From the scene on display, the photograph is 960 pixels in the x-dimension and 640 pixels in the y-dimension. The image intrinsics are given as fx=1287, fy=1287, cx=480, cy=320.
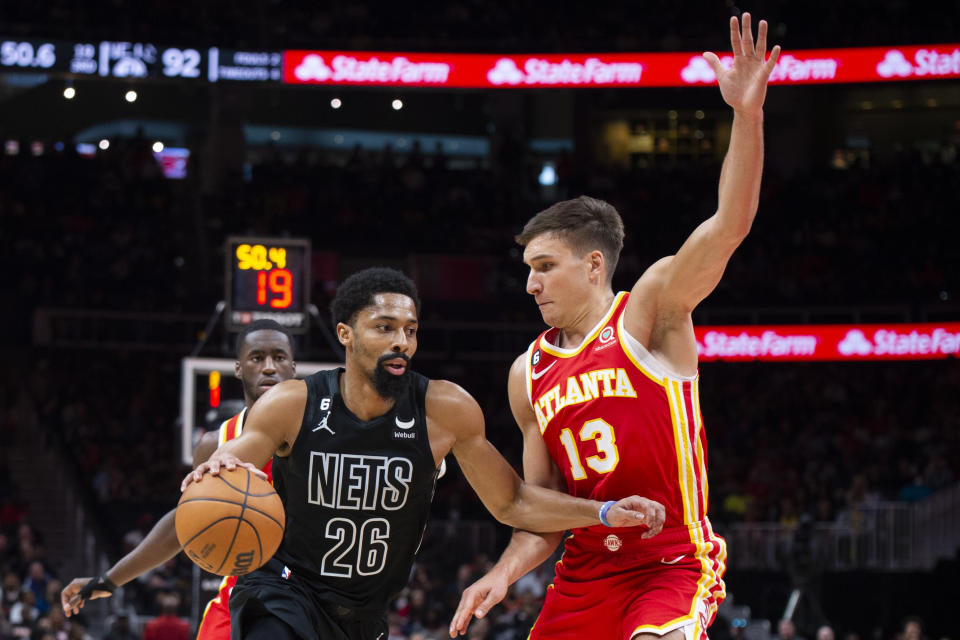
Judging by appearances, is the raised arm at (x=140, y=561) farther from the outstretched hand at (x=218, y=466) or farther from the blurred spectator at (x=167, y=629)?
the blurred spectator at (x=167, y=629)

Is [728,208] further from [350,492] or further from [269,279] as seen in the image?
[269,279]

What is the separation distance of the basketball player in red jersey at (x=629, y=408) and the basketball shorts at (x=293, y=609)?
510 mm

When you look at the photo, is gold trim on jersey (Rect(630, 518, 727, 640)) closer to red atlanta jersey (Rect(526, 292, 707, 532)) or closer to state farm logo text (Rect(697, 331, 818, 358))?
red atlanta jersey (Rect(526, 292, 707, 532))

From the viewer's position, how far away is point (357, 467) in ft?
16.7

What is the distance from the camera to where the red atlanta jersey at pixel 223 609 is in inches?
232

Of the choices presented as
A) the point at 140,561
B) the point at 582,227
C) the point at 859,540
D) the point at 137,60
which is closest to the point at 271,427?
the point at 140,561

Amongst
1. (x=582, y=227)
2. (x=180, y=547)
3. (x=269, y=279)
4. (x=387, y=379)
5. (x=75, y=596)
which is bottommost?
(x=75, y=596)

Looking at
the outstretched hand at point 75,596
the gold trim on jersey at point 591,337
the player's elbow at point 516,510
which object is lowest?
the outstretched hand at point 75,596

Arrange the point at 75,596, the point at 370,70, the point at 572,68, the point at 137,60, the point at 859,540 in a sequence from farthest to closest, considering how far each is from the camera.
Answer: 1. the point at 572,68
2. the point at 370,70
3. the point at 137,60
4. the point at 859,540
5. the point at 75,596

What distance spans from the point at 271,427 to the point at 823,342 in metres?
17.3

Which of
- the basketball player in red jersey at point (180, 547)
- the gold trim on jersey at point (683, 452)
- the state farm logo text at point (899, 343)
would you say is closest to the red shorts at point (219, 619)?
the basketball player in red jersey at point (180, 547)

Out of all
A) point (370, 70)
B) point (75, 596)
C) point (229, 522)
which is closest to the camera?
point (229, 522)

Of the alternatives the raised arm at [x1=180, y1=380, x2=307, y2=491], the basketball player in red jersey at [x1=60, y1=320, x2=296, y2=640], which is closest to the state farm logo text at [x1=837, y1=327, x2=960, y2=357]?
the basketball player in red jersey at [x1=60, y1=320, x2=296, y2=640]

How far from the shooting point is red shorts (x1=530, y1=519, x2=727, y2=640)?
5.04 meters
